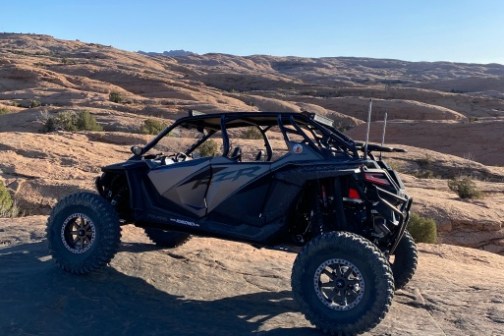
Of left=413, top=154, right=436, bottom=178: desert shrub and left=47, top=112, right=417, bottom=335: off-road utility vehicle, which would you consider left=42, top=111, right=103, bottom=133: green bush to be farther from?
left=47, top=112, right=417, bottom=335: off-road utility vehicle

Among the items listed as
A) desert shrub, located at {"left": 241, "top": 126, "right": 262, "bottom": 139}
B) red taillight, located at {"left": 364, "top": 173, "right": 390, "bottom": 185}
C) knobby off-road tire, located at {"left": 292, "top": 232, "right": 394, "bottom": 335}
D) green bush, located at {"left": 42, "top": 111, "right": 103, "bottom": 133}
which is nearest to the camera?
knobby off-road tire, located at {"left": 292, "top": 232, "right": 394, "bottom": 335}

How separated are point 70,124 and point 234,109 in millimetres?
16477

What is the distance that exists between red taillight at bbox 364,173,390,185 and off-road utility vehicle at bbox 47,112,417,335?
1 cm

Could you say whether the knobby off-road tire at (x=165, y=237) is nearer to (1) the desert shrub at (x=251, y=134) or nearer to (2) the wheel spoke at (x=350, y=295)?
(2) the wheel spoke at (x=350, y=295)

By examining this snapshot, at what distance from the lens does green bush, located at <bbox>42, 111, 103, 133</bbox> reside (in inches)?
882

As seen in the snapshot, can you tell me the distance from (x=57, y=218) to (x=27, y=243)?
55.4 inches

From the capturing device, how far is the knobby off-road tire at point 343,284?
4375 mm

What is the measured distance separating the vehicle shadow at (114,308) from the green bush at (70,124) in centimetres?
1744

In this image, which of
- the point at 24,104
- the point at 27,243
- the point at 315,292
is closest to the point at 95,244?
the point at 27,243

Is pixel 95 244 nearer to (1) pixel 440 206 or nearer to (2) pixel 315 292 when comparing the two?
(2) pixel 315 292

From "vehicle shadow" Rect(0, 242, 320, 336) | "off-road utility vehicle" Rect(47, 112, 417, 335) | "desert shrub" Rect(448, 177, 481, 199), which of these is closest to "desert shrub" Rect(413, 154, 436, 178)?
"desert shrub" Rect(448, 177, 481, 199)

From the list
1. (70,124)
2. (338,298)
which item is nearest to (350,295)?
(338,298)

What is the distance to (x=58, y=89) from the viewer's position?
147 feet

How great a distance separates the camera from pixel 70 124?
74.0ft
